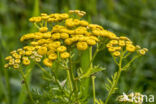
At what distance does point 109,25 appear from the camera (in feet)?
15.1

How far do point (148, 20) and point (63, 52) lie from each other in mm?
4124

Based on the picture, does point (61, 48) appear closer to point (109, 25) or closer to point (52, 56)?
point (52, 56)

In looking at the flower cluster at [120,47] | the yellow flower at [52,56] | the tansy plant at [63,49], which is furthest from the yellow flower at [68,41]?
the flower cluster at [120,47]

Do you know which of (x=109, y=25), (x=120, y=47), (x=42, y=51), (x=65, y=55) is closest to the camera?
(x=65, y=55)

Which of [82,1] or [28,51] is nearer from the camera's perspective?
[28,51]

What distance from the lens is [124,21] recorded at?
5.96 metres

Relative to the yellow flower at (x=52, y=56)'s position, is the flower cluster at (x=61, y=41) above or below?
above

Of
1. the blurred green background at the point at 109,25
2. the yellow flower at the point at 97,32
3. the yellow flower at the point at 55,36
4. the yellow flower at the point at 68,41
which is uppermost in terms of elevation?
the yellow flower at the point at 55,36

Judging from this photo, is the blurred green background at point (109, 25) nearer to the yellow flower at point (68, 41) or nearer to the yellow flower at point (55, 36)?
the yellow flower at point (55, 36)

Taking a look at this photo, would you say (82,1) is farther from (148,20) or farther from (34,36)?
(34,36)

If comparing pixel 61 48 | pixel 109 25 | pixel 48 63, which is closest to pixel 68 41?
pixel 61 48

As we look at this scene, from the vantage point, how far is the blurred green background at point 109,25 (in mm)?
4090

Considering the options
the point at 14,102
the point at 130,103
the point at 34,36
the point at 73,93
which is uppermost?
the point at 34,36

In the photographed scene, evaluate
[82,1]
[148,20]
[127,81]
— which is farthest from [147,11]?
[127,81]
